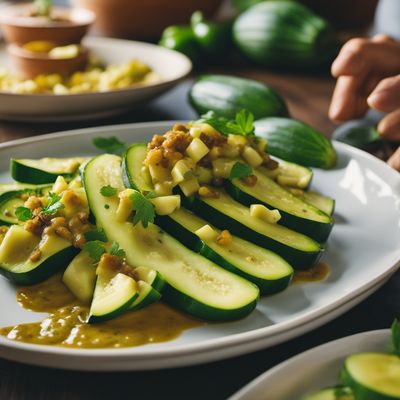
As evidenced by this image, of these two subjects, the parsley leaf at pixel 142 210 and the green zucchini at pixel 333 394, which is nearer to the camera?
the green zucchini at pixel 333 394

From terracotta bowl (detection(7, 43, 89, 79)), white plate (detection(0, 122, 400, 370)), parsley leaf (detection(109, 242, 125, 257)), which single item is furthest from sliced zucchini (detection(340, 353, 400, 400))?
terracotta bowl (detection(7, 43, 89, 79))

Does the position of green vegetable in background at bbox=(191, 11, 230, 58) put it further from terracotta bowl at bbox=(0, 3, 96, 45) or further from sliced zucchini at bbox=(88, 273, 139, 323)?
sliced zucchini at bbox=(88, 273, 139, 323)

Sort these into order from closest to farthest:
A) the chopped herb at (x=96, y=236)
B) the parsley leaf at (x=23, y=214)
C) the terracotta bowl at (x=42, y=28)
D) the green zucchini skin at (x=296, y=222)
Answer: the chopped herb at (x=96, y=236)
the parsley leaf at (x=23, y=214)
the green zucchini skin at (x=296, y=222)
the terracotta bowl at (x=42, y=28)

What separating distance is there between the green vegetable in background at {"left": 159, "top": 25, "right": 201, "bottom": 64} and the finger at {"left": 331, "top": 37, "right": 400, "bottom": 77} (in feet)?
5.56

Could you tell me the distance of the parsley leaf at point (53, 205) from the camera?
2139 millimetres

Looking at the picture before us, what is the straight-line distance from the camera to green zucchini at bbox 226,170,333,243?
231 cm

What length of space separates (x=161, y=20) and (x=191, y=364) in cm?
408

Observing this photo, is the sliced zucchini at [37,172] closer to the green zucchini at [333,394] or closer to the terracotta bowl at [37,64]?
the green zucchini at [333,394]

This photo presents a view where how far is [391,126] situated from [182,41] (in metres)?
2.26

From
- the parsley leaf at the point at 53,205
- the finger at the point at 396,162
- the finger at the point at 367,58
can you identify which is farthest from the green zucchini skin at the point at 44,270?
the finger at the point at 367,58

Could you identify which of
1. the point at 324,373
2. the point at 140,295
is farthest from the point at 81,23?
the point at 324,373

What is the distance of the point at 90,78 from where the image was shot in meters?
4.02

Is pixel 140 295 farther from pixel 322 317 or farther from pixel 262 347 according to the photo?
pixel 322 317

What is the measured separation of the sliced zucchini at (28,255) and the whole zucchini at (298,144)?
113 centimetres
